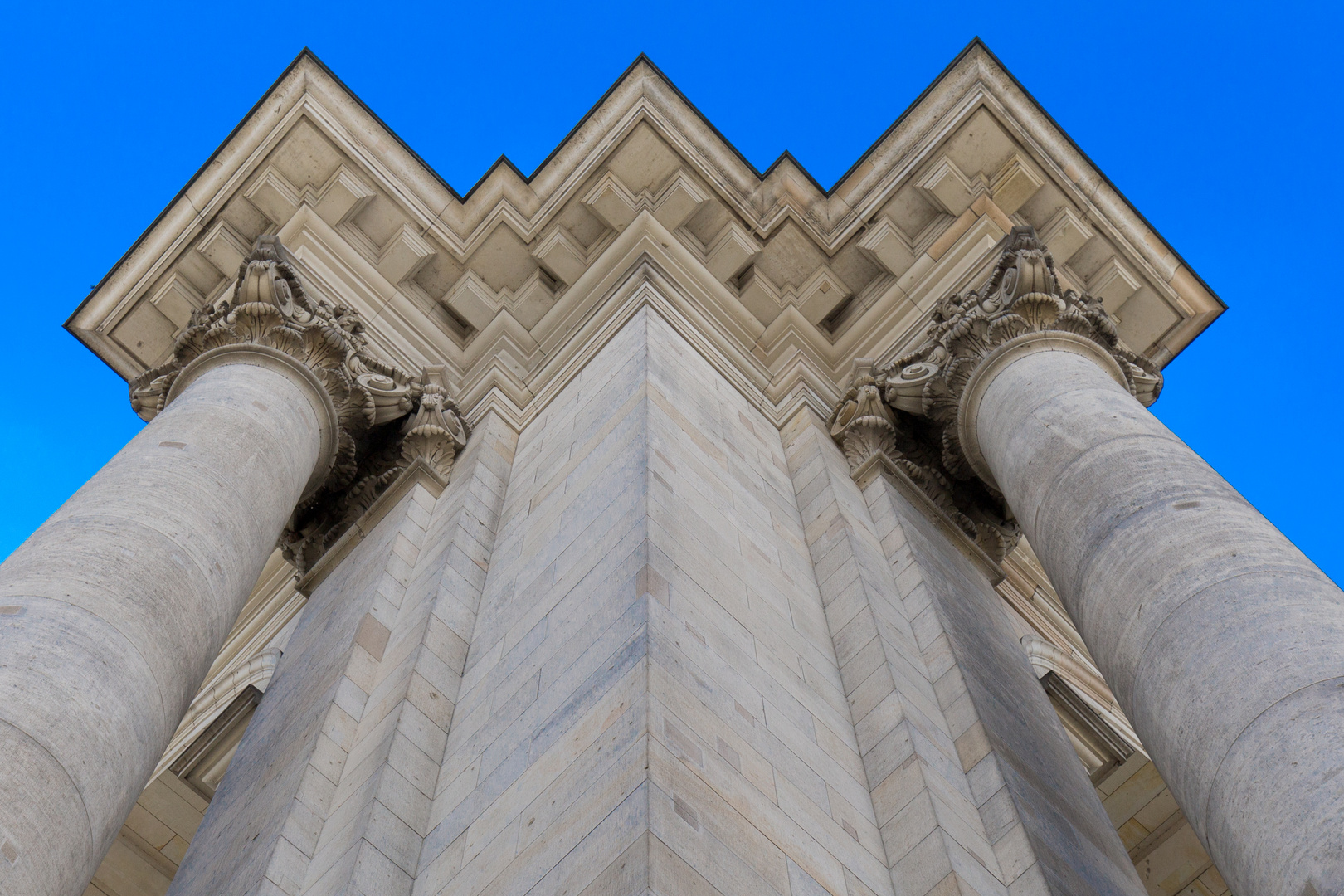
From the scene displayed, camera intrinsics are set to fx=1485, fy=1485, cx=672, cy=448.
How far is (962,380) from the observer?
17094 millimetres

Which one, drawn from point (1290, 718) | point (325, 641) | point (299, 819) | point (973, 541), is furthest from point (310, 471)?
point (1290, 718)

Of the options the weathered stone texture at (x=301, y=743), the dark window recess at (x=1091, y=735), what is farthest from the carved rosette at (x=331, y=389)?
the dark window recess at (x=1091, y=735)

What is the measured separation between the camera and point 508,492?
53.9ft

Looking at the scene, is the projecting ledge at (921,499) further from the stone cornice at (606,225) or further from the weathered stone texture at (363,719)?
the weathered stone texture at (363,719)

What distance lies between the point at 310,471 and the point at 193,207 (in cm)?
656

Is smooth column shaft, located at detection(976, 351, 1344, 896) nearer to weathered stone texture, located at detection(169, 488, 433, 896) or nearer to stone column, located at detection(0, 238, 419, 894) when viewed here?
weathered stone texture, located at detection(169, 488, 433, 896)

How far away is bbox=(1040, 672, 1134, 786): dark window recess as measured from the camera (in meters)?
18.0

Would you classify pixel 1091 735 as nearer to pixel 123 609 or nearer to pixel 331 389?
pixel 331 389

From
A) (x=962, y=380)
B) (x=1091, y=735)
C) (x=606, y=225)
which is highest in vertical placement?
(x=962, y=380)

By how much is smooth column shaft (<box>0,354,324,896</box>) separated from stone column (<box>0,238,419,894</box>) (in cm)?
2

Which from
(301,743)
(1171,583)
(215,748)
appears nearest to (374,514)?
(215,748)

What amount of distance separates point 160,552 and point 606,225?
11.0 meters

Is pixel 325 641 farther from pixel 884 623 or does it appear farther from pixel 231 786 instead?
pixel 884 623

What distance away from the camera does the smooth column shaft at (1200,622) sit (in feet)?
28.9
